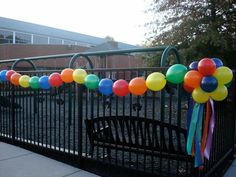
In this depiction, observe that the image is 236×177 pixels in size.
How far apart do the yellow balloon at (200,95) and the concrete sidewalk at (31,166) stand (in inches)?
81.2

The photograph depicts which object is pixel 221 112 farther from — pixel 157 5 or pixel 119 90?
pixel 157 5

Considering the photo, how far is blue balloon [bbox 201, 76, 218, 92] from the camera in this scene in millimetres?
3246

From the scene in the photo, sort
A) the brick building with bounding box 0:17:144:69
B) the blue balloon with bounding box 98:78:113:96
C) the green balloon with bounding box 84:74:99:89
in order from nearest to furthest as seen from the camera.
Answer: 1. the blue balloon with bounding box 98:78:113:96
2. the green balloon with bounding box 84:74:99:89
3. the brick building with bounding box 0:17:144:69

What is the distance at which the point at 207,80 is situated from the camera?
3.27 m

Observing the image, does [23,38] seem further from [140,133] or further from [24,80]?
[140,133]

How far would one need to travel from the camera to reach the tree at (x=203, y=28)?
11094 mm

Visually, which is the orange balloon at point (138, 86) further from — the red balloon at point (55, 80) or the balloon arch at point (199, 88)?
the red balloon at point (55, 80)

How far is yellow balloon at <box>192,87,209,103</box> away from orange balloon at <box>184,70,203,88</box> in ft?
0.19

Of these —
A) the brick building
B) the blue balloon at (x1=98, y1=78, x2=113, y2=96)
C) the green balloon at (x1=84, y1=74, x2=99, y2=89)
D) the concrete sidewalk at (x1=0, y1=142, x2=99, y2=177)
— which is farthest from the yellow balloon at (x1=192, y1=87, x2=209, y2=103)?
the brick building

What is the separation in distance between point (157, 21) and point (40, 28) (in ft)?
113

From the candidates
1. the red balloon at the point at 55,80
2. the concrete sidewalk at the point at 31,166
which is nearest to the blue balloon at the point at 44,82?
the red balloon at the point at 55,80

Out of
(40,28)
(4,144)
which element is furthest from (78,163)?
(40,28)


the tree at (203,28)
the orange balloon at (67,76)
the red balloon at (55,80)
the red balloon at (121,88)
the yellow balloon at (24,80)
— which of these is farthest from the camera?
the tree at (203,28)

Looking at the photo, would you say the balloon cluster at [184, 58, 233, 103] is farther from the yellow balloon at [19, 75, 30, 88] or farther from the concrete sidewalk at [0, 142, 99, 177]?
the yellow balloon at [19, 75, 30, 88]
